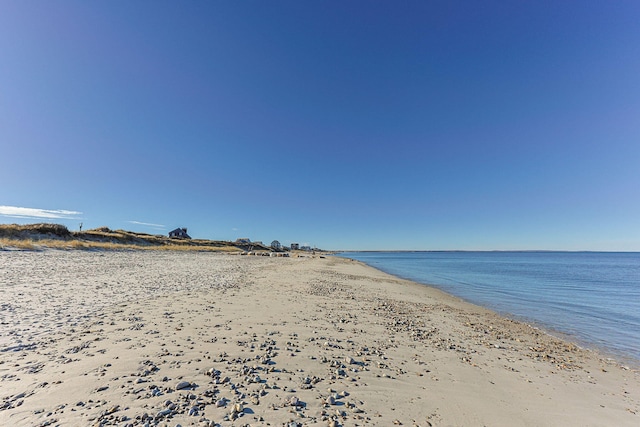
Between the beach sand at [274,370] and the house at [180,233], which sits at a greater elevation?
the house at [180,233]

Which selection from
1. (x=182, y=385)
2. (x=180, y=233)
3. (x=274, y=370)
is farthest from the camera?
(x=180, y=233)

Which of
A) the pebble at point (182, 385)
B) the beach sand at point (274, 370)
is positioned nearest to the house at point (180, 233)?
the beach sand at point (274, 370)

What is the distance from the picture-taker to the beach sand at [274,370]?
419cm

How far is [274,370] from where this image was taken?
5.61m


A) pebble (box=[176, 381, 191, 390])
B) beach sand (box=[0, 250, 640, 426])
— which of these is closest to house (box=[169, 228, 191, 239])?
beach sand (box=[0, 250, 640, 426])

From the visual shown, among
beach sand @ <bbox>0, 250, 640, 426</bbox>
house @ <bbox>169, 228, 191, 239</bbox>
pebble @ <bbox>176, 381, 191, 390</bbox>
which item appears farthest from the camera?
house @ <bbox>169, 228, 191, 239</bbox>

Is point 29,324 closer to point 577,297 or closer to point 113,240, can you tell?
point 577,297

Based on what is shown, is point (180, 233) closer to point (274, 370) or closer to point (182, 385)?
point (274, 370)

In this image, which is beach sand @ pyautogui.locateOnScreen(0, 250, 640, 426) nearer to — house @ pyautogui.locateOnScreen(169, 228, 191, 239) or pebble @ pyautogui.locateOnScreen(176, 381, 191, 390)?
pebble @ pyautogui.locateOnScreen(176, 381, 191, 390)

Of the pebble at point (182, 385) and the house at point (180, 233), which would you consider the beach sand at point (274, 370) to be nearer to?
the pebble at point (182, 385)

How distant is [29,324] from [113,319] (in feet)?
6.06

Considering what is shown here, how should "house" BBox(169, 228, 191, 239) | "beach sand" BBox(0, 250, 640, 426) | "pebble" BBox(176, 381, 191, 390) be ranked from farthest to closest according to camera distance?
"house" BBox(169, 228, 191, 239)
"pebble" BBox(176, 381, 191, 390)
"beach sand" BBox(0, 250, 640, 426)

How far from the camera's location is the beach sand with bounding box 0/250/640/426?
419cm

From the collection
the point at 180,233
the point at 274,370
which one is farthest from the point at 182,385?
the point at 180,233
